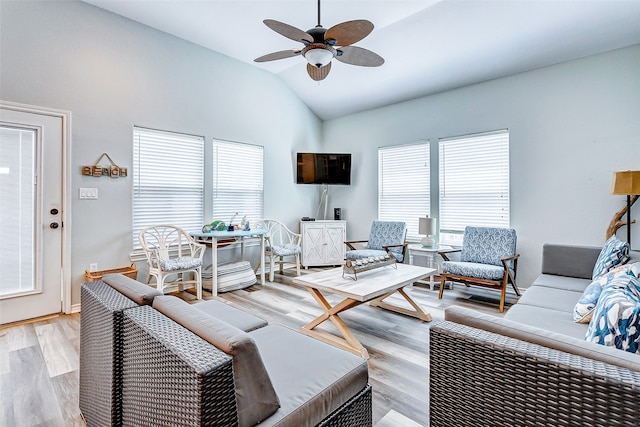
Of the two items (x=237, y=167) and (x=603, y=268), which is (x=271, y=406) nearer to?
(x=603, y=268)

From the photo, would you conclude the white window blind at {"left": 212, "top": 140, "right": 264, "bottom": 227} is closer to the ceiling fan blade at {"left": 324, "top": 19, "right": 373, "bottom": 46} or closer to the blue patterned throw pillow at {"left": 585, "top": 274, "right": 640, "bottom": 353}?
the ceiling fan blade at {"left": 324, "top": 19, "right": 373, "bottom": 46}

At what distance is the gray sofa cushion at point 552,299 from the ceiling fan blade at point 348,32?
239cm

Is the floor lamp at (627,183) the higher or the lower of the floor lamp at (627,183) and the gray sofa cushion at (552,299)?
the higher

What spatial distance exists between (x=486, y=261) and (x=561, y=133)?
178cm

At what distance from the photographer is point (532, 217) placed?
3869mm

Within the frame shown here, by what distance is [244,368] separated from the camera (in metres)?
0.93

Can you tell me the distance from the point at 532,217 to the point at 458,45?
2.34 m

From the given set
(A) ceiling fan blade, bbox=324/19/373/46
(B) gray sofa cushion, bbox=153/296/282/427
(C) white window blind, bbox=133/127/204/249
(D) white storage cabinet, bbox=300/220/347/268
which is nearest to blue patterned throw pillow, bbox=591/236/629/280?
(A) ceiling fan blade, bbox=324/19/373/46

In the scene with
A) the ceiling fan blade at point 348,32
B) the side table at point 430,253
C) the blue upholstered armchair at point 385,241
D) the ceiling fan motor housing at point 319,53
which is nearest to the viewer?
the ceiling fan blade at point 348,32

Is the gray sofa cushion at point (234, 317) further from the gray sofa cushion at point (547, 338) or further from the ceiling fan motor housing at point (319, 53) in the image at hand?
the ceiling fan motor housing at point (319, 53)

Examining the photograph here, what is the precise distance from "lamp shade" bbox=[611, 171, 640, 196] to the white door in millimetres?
5626

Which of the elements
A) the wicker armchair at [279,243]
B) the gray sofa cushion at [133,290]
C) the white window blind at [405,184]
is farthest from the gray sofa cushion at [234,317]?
the white window blind at [405,184]

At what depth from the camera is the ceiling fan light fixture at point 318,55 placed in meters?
2.41

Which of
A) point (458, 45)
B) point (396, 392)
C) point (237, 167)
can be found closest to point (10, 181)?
point (237, 167)
